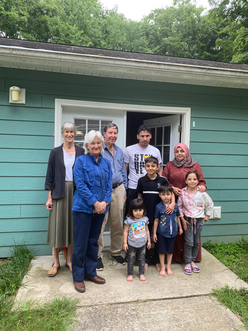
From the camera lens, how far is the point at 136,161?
116 inches

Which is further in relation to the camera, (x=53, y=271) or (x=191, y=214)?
(x=191, y=214)

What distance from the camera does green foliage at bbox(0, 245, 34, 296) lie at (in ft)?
7.70

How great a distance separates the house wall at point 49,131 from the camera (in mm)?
3000

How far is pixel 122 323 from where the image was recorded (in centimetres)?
192

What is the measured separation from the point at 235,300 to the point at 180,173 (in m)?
1.36

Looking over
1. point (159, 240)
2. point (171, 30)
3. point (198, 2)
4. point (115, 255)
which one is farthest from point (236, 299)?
point (198, 2)

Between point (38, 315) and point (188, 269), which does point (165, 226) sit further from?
point (38, 315)

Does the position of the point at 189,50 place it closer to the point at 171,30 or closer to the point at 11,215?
the point at 171,30

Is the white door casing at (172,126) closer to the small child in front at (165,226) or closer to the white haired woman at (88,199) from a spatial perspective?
the small child in front at (165,226)

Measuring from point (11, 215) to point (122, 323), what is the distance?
6.22ft

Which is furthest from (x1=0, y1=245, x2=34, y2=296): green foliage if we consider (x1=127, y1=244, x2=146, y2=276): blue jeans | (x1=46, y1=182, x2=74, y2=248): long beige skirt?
(x1=127, y1=244, x2=146, y2=276): blue jeans

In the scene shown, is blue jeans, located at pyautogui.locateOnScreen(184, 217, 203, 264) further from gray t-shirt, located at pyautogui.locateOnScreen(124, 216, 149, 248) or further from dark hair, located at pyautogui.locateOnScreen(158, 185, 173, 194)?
gray t-shirt, located at pyautogui.locateOnScreen(124, 216, 149, 248)

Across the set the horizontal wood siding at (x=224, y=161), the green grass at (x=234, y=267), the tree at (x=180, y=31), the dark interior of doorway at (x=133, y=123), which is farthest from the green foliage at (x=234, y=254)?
the tree at (x=180, y=31)

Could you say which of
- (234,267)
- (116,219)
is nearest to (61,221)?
(116,219)
